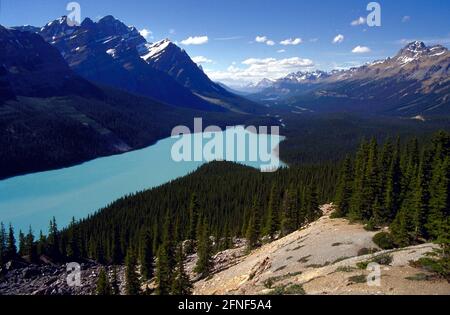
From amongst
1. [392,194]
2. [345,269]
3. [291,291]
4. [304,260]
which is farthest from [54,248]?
[345,269]

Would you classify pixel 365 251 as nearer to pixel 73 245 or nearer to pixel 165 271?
pixel 165 271

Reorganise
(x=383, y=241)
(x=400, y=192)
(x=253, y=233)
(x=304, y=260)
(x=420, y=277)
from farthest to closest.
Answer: (x=253, y=233) < (x=400, y=192) < (x=383, y=241) < (x=304, y=260) < (x=420, y=277)

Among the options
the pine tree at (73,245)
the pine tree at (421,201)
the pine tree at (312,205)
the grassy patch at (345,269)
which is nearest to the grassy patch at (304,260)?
the grassy patch at (345,269)

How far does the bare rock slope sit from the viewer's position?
29.5 m

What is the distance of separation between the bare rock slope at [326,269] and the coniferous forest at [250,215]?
3213mm

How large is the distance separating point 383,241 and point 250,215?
47651mm

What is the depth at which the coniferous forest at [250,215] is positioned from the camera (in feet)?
171

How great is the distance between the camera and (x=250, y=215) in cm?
9400

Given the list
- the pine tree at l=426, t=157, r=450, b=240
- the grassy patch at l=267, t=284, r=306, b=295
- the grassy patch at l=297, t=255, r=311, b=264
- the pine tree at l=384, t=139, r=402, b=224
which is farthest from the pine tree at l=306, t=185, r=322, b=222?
the grassy patch at l=267, t=284, r=306, b=295

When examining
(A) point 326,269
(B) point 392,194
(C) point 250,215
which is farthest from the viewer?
(C) point 250,215
